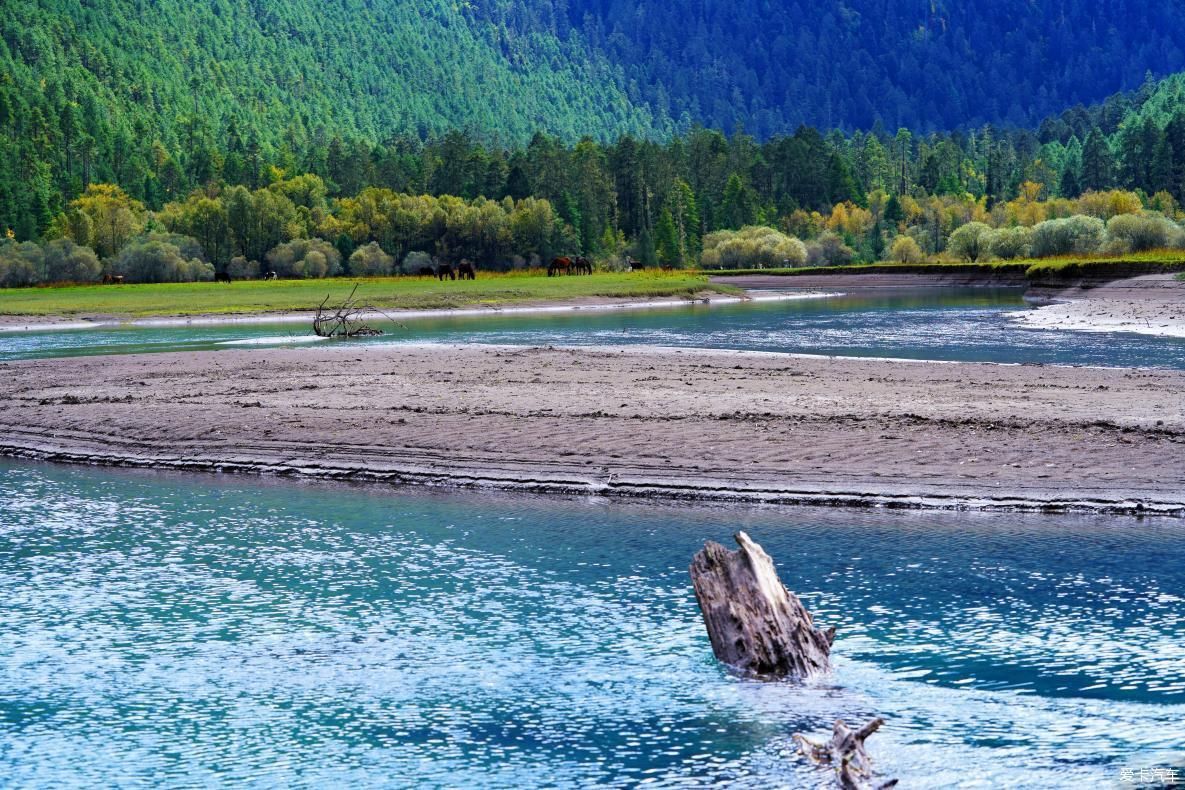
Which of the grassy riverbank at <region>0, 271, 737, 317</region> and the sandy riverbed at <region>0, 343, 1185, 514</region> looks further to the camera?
the grassy riverbank at <region>0, 271, 737, 317</region>

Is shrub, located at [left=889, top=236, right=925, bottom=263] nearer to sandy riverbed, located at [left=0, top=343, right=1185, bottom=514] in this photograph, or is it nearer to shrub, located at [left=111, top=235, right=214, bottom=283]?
shrub, located at [left=111, top=235, right=214, bottom=283]

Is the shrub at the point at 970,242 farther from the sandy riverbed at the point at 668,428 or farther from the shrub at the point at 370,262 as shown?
the sandy riverbed at the point at 668,428

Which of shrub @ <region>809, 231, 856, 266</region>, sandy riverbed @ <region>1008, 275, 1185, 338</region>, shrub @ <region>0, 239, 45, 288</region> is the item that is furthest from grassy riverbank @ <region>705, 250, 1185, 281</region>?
shrub @ <region>0, 239, 45, 288</region>

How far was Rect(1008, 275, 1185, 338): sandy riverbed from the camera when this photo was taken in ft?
195

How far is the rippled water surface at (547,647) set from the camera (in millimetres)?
11398

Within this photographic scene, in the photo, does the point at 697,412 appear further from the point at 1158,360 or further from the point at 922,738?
the point at 1158,360

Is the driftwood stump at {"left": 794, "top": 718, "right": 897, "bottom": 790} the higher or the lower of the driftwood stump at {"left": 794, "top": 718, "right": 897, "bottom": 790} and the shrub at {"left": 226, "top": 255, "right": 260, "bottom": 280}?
the lower

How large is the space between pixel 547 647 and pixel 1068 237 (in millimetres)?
122596

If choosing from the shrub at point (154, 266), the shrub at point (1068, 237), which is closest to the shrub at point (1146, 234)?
the shrub at point (1068, 237)

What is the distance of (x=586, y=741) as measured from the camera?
11.8m

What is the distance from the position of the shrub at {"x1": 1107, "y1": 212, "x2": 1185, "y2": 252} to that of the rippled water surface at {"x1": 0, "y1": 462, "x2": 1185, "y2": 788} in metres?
107

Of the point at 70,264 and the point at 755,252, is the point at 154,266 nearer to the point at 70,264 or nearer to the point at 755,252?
the point at 70,264

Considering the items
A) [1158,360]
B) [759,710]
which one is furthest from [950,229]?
[759,710]

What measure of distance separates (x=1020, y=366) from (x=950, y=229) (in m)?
167
